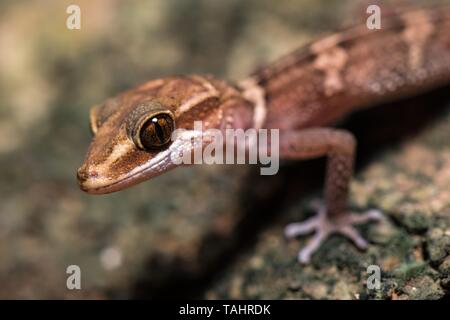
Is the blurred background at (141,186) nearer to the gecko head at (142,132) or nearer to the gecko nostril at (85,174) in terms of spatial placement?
the gecko head at (142,132)

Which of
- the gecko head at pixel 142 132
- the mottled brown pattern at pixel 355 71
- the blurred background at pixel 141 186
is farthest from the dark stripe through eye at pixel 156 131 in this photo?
the blurred background at pixel 141 186

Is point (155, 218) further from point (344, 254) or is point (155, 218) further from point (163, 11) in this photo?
point (163, 11)

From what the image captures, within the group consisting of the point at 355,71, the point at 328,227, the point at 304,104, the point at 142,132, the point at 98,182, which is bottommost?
the point at 328,227

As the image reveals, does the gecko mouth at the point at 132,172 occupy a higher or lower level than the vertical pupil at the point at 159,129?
lower

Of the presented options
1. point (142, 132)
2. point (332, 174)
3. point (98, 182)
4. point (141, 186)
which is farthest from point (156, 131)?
point (141, 186)

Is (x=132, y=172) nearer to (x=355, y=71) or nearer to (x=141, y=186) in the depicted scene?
(x=141, y=186)

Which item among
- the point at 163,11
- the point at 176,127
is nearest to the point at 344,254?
the point at 176,127
